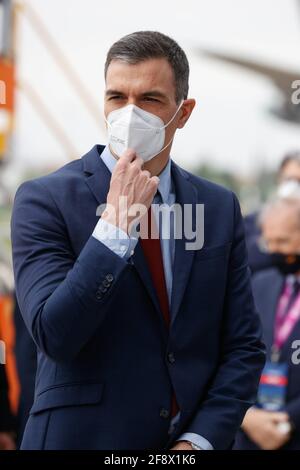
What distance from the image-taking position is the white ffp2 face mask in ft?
5.74

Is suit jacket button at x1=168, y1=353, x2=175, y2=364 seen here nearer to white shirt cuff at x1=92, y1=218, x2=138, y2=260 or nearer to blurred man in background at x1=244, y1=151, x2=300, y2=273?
white shirt cuff at x1=92, y1=218, x2=138, y2=260

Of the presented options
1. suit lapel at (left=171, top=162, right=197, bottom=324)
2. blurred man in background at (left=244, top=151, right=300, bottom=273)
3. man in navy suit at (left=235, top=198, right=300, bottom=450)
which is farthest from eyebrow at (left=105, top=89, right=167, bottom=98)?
blurred man in background at (left=244, top=151, right=300, bottom=273)

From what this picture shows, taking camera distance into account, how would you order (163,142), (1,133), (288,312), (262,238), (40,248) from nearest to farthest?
(40,248), (163,142), (288,312), (262,238), (1,133)

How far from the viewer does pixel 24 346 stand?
11.2 feet

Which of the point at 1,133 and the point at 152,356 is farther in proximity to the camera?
the point at 1,133

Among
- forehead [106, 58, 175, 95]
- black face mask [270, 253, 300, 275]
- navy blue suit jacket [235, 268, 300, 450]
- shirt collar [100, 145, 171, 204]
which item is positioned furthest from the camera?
black face mask [270, 253, 300, 275]

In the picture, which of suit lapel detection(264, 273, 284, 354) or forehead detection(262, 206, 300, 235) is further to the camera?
forehead detection(262, 206, 300, 235)

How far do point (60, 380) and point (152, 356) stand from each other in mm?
197

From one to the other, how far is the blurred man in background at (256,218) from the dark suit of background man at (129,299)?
5.98 feet

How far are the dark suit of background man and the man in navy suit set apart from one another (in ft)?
4.59

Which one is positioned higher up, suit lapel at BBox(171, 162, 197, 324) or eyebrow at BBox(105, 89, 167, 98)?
eyebrow at BBox(105, 89, 167, 98)

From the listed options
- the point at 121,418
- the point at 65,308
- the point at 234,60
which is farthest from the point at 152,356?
the point at 234,60

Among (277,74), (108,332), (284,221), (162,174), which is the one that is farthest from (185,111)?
(277,74)
